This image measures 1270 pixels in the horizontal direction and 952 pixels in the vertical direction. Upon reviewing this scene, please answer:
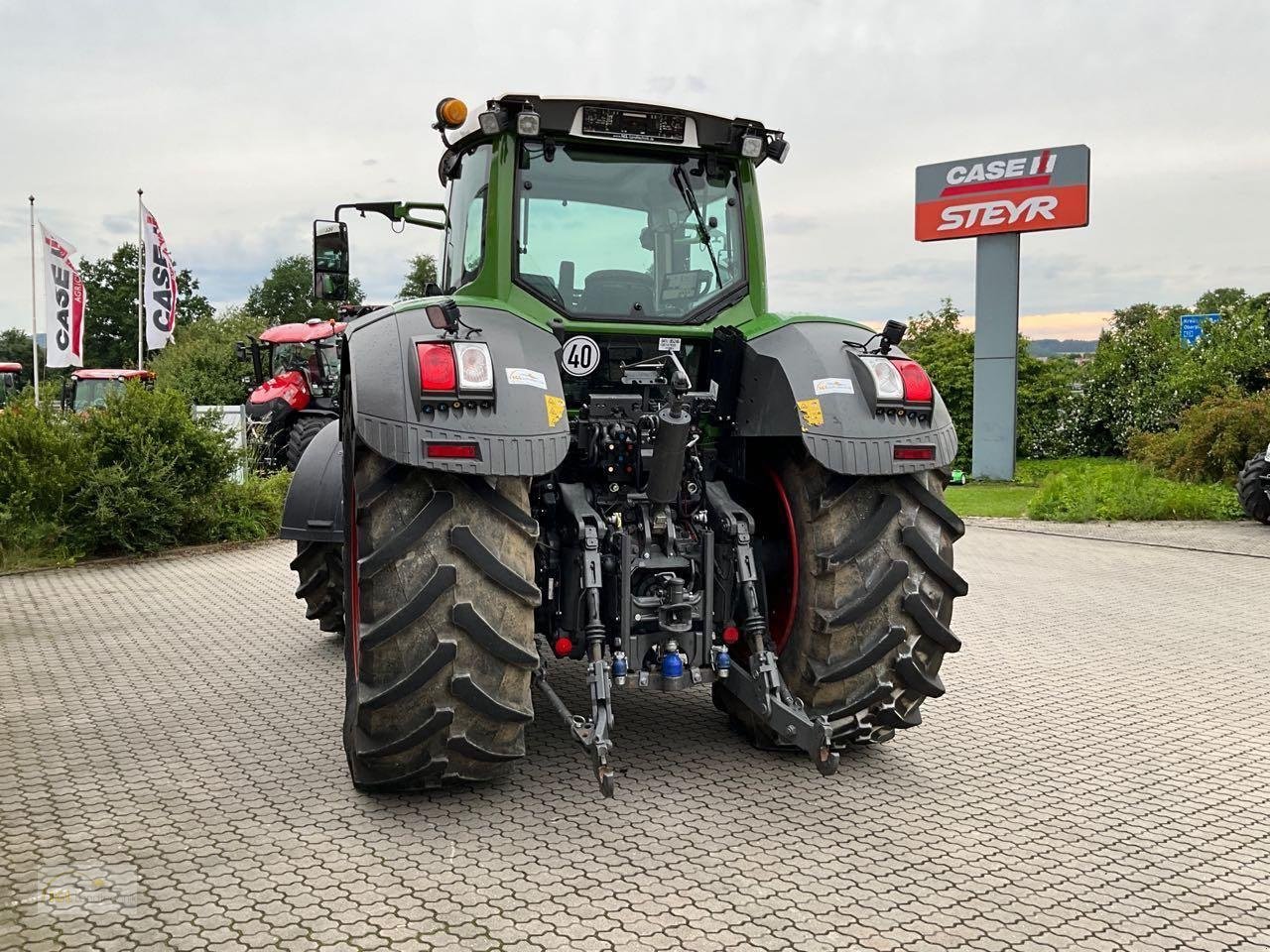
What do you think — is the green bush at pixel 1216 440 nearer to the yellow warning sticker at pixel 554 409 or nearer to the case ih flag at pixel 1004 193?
the case ih flag at pixel 1004 193

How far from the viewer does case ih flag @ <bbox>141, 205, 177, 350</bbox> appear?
896 inches

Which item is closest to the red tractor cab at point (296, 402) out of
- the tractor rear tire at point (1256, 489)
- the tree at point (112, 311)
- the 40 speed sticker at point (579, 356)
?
the 40 speed sticker at point (579, 356)

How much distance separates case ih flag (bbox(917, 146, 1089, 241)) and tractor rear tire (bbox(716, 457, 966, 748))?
18.5 meters

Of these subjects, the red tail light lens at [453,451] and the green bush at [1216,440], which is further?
the green bush at [1216,440]

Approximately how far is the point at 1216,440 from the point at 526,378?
15596mm

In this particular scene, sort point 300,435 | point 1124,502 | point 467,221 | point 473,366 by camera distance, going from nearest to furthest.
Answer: point 473,366 < point 467,221 < point 1124,502 < point 300,435

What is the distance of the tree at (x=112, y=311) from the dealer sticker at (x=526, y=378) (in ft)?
196

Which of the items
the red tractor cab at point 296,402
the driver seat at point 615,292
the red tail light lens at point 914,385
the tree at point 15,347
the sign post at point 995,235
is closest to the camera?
the red tail light lens at point 914,385

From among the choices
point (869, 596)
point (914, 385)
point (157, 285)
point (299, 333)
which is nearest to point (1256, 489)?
point (914, 385)

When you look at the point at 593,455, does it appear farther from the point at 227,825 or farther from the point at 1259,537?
the point at 1259,537

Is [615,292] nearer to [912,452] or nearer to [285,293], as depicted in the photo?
[912,452]

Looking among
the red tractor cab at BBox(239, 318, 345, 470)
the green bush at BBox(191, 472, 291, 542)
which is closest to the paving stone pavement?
the green bush at BBox(191, 472, 291, 542)

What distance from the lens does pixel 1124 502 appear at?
48.1ft

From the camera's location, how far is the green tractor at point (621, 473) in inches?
145
